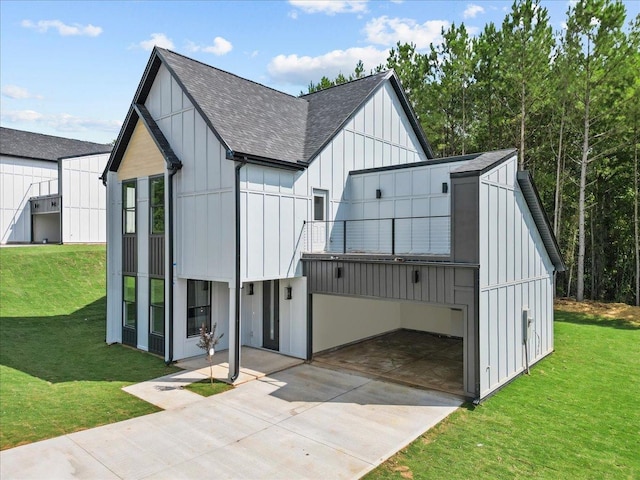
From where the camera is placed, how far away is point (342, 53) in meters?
33.5

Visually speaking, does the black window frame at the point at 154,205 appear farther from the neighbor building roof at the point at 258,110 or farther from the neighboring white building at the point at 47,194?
the neighboring white building at the point at 47,194

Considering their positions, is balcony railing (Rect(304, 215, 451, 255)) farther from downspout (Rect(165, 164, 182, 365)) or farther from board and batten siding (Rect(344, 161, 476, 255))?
downspout (Rect(165, 164, 182, 365))

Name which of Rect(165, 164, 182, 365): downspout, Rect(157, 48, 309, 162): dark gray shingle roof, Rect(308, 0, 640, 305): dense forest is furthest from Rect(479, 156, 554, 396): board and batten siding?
Rect(308, 0, 640, 305): dense forest

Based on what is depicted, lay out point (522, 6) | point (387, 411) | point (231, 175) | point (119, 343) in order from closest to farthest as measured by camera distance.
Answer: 1. point (387, 411)
2. point (231, 175)
3. point (119, 343)
4. point (522, 6)

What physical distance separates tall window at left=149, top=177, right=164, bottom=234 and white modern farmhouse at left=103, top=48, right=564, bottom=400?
0.06 m

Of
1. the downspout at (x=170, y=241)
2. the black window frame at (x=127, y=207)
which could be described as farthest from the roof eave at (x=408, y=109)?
the black window frame at (x=127, y=207)

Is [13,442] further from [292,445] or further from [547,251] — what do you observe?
[547,251]

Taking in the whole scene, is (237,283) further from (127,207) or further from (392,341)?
(392,341)

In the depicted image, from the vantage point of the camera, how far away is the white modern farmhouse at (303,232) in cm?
920

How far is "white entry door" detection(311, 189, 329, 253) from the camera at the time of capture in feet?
41.0

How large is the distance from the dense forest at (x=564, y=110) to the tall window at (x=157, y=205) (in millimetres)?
17240

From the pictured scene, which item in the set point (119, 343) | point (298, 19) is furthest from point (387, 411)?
point (298, 19)

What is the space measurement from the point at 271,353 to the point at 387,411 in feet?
16.4

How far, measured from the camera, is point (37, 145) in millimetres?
32656
